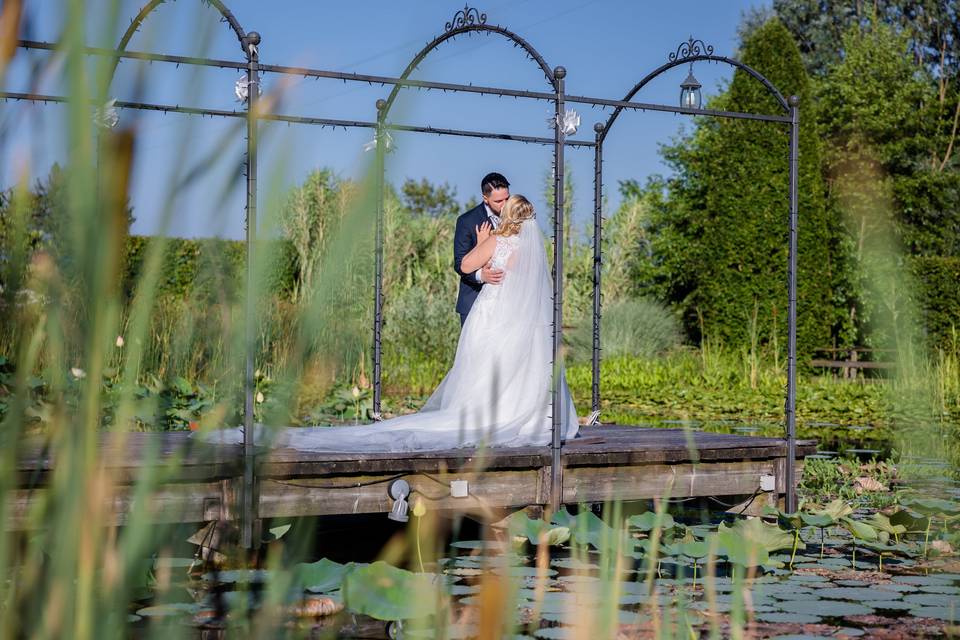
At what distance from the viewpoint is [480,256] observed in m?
6.27

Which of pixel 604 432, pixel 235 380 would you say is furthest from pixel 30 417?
pixel 235 380

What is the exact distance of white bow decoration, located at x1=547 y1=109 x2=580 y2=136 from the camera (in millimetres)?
5465

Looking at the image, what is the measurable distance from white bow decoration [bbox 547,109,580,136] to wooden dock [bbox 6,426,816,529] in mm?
1472

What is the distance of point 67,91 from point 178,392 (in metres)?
7.57

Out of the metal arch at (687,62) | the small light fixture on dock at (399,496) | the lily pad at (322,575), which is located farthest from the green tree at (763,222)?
the lily pad at (322,575)

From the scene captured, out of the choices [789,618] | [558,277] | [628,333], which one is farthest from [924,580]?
[628,333]

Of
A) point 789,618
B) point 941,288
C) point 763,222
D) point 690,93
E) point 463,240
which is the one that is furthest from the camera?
point 941,288

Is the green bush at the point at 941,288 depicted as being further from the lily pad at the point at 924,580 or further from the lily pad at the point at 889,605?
the lily pad at the point at 889,605

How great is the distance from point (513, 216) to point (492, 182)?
36 cm

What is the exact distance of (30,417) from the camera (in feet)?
22.3

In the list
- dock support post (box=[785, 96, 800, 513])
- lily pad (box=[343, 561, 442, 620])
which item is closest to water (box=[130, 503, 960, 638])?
lily pad (box=[343, 561, 442, 620])

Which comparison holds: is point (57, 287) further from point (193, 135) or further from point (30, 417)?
point (30, 417)

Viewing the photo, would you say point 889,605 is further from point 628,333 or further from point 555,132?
point 628,333

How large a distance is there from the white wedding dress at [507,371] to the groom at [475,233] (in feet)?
0.29
